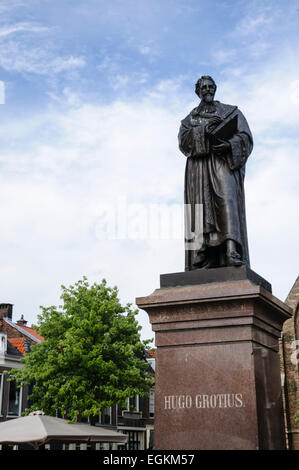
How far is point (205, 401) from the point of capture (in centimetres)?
550

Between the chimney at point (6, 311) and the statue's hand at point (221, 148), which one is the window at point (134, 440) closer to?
the chimney at point (6, 311)

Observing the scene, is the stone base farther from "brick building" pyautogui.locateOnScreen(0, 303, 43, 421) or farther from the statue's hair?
"brick building" pyautogui.locateOnScreen(0, 303, 43, 421)

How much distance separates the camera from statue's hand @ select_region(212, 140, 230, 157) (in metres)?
6.86

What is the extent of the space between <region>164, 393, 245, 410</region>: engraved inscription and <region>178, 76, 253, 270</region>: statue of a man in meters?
1.59

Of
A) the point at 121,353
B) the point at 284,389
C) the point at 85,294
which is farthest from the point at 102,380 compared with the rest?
the point at 284,389

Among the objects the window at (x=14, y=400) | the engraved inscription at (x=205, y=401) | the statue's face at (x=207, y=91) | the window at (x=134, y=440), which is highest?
the statue's face at (x=207, y=91)

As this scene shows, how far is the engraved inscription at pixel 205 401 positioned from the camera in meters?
5.39

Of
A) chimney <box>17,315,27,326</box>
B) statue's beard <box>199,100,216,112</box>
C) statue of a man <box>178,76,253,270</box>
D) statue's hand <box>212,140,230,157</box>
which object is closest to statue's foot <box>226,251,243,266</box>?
statue of a man <box>178,76,253,270</box>

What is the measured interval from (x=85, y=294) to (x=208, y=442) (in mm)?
20807

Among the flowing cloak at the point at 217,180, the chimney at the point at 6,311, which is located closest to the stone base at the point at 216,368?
the flowing cloak at the point at 217,180

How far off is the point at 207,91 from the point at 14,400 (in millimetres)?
28068

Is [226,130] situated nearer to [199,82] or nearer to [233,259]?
[199,82]

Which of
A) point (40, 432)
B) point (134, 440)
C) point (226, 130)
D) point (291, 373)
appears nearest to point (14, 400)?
point (134, 440)
